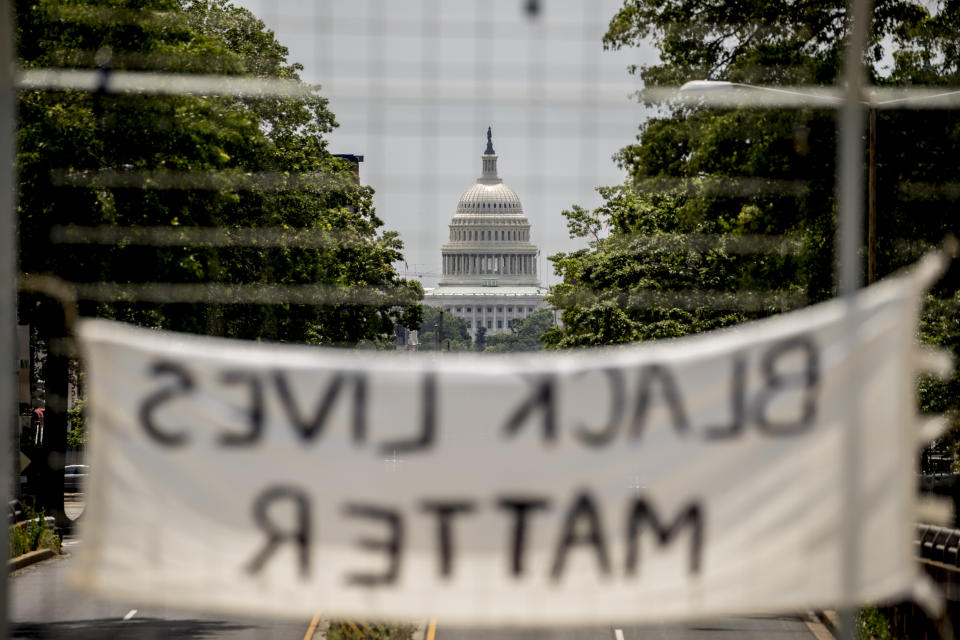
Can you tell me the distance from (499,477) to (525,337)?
17274 centimetres

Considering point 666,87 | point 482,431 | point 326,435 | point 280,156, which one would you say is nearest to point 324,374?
point 326,435

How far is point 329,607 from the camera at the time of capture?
6215mm

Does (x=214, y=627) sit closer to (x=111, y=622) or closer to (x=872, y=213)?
(x=111, y=622)

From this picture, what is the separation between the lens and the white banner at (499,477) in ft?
20.5

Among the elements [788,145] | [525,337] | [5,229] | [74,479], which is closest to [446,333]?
[525,337]

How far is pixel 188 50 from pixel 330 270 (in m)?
14.7

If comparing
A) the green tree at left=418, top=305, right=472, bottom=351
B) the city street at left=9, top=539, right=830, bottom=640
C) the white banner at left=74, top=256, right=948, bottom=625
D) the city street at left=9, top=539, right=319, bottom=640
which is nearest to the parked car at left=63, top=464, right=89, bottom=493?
the city street at left=9, top=539, right=319, bottom=640

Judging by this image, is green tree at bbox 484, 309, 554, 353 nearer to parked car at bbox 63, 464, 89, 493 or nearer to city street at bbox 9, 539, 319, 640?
parked car at bbox 63, 464, 89, 493

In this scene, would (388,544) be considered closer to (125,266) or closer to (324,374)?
(324,374)

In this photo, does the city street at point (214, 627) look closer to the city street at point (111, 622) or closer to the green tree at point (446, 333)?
the city street at point (111, 622)

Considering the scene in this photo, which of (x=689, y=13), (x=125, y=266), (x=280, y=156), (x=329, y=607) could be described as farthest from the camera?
(x=280, y=156)

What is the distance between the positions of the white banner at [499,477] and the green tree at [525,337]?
164062mm

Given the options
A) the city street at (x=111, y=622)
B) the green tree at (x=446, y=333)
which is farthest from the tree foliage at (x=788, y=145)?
the green tree at (x=446, y=333)

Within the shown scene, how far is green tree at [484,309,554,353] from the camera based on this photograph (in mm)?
176125
